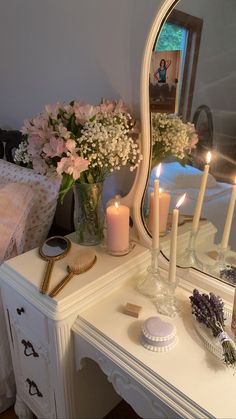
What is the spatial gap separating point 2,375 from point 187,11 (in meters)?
1.43

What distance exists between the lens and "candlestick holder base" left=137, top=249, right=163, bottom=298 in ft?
3.17

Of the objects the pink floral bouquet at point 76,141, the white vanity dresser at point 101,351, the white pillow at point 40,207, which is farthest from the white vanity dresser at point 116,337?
the white pillow at point 40,207

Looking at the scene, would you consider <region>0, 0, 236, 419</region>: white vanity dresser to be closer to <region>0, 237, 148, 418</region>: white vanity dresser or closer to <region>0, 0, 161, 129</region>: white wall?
<region>0, 237, 148, 418</region>: white vanity dresser

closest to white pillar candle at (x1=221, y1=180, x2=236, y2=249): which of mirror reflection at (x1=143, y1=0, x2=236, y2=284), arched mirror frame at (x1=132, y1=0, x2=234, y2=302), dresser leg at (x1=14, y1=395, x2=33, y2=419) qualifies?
mirror reflection at (x1=143, y1=0, x2=236, y2=284)

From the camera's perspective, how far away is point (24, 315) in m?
1.02

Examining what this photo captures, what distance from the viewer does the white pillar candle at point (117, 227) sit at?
3.29 ft

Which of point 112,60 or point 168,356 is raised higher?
point 112,60

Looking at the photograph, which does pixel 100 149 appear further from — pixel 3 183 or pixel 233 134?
pixel 3 183

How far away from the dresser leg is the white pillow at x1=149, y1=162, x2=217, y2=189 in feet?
3.45

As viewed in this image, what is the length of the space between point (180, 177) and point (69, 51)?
0.75 metres

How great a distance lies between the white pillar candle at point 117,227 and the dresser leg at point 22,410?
2.54 feet

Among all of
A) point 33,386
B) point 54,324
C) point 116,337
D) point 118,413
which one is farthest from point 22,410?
point 116,337

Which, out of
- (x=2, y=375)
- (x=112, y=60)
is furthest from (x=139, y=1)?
(x=2, y=375)

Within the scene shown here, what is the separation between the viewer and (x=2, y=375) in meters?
1.30
